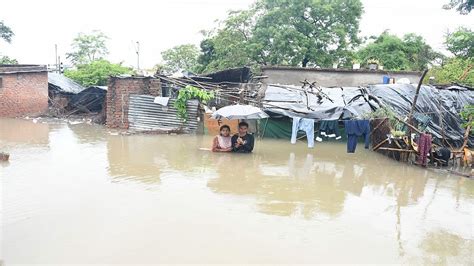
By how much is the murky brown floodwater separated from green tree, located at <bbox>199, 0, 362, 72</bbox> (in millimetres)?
15033

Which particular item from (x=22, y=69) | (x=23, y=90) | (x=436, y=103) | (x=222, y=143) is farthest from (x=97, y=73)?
(x=436, y=103)

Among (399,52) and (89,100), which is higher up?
(399,52)

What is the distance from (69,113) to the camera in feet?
79.1

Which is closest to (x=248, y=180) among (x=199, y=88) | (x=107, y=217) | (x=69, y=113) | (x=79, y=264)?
(x=107, y=217)

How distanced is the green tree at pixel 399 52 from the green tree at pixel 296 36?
2.14m

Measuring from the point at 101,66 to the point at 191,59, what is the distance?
11522mm

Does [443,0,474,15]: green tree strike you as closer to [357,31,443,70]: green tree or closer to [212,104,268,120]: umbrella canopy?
[212,104,268,120]: umbrella canopy

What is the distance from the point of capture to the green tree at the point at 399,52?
2666 cm

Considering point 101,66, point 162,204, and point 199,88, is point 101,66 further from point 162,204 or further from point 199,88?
point 162,204

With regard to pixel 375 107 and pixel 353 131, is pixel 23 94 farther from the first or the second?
pixel 353 131

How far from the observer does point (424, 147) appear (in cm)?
1040

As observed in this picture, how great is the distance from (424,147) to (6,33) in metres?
30.1

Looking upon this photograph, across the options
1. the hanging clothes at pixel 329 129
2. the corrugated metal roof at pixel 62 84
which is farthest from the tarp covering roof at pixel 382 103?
the corrugated metal roof at pixel 62 84

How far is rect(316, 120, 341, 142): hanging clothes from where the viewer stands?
14984 millimetres
